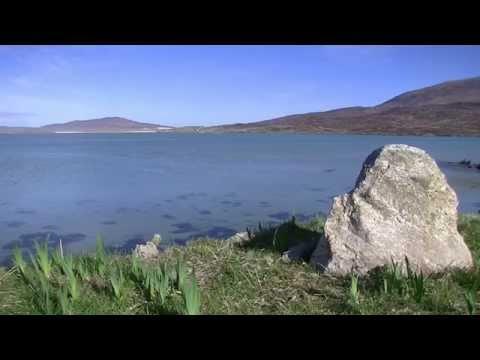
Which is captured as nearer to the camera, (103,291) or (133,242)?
(103,291)

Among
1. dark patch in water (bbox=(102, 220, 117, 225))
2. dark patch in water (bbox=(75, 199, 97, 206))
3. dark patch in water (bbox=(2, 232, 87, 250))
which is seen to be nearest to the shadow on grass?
dark patch in water (bbox=(2, 232, 87, 250))

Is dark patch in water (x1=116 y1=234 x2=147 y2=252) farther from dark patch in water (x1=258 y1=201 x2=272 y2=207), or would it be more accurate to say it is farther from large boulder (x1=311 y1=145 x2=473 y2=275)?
large boulder (x1=311 y1=145 x2=473 y2=275)

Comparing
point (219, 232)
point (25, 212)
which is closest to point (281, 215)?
point (219, 232)

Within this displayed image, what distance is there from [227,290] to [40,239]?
729cm

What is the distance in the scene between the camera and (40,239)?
30.8 ft

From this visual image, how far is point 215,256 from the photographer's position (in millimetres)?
5129

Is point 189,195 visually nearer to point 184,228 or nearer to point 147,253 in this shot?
point 184,228

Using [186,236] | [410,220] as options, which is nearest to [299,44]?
[410,220]

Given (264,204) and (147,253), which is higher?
(147,253)

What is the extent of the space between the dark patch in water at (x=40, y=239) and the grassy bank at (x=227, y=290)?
493 centimetres

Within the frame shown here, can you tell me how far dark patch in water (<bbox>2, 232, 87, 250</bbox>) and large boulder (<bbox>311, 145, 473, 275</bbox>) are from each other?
277 inches
